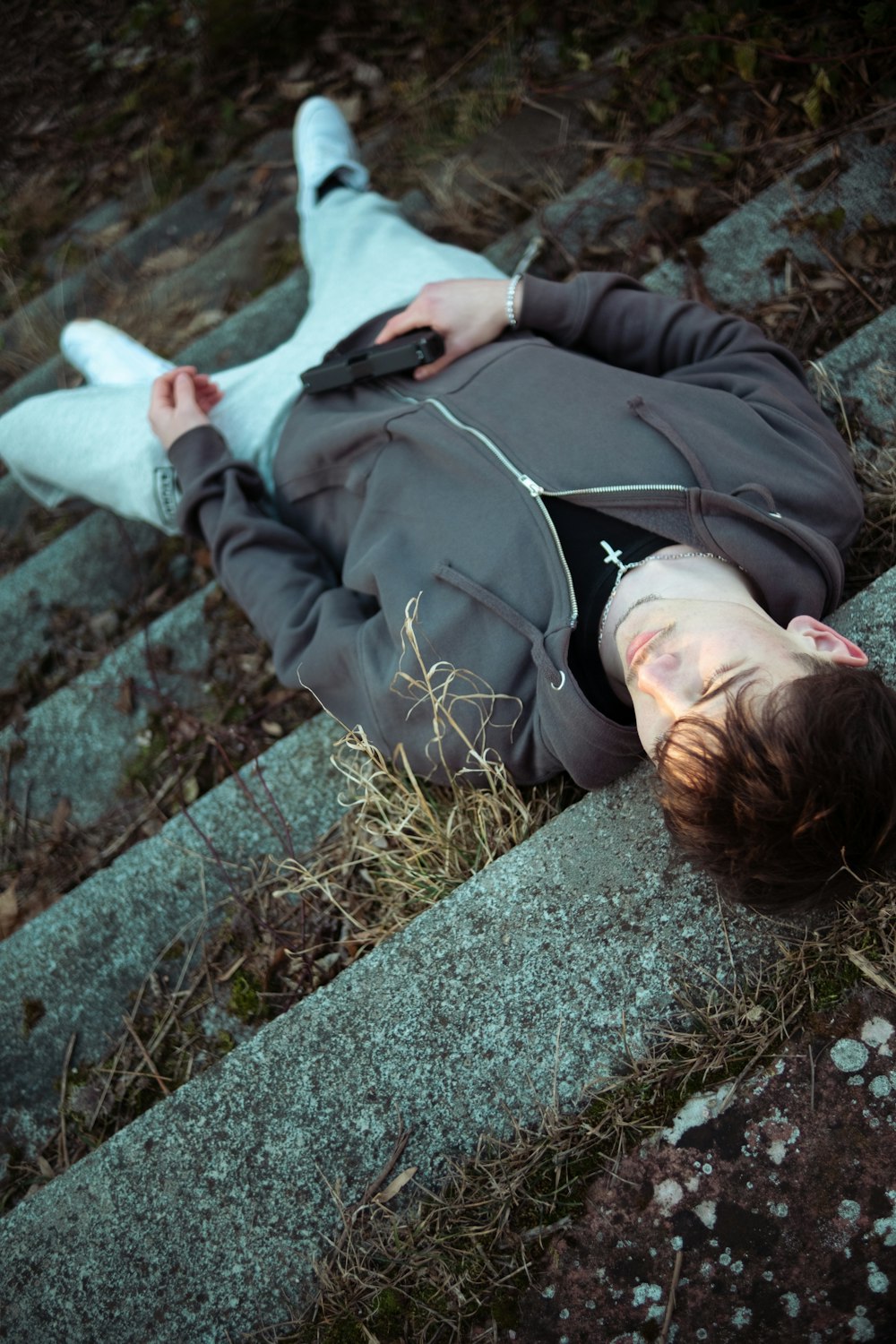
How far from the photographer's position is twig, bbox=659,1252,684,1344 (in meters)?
1.51

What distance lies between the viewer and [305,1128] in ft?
5.91

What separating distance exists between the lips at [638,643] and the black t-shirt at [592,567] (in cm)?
18

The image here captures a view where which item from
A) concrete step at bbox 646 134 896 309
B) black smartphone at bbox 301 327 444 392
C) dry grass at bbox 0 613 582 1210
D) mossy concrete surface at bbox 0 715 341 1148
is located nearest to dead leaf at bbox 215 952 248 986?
dry grass at bbox 0 613 582 1210

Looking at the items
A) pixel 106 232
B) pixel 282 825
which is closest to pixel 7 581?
pixel 282 825

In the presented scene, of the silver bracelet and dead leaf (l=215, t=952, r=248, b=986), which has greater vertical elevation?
the silver bracelet

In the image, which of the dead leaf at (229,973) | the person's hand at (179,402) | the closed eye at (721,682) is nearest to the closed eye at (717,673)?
the closed eye at (721,682)

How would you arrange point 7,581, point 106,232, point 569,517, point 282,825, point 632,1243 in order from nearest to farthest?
point 632,1243
point 569,517
point 282,825
point 7,581
point 106,232

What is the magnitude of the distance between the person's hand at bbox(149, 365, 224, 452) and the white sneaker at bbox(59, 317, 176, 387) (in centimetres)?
46

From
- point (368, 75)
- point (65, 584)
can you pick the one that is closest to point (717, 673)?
point (65, 584)

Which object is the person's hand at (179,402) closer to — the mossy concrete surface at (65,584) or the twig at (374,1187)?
the mossy concrete surface at (65,584)

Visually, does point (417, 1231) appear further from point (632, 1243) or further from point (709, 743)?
point (709, 743)

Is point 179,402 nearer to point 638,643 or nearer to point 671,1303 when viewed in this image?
point 638,643

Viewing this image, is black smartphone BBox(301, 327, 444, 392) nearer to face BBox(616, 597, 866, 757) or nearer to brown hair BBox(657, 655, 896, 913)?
face BBox(616, 597, 866, 757)

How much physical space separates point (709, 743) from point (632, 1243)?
2.70 feet
